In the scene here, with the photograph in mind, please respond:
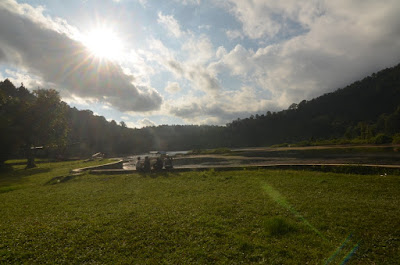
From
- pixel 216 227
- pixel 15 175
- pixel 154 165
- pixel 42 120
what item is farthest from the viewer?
pixel 42 120

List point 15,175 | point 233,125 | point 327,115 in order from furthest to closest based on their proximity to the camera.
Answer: point 233,125 < point 327,115 < point 15,175

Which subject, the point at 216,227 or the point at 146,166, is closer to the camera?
the point at 216,227

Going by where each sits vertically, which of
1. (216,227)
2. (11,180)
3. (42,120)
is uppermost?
(42,120)

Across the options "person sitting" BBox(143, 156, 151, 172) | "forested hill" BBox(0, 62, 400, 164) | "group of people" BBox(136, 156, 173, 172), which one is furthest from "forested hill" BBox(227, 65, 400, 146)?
"person sitting" BBox(143, 156, 151, 172)

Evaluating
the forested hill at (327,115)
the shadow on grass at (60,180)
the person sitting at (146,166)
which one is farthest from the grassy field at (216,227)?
the forested hill at (327,115)

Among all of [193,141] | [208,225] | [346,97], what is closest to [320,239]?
[208,225]

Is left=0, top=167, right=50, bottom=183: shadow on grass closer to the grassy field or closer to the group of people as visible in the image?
the group of people

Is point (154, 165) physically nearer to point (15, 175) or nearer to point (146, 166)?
point (146, 166)

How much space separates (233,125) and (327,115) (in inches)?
2981

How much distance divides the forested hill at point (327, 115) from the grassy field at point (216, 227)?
472 feet

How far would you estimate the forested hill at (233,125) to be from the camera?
130ft

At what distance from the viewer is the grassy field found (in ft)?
18.8

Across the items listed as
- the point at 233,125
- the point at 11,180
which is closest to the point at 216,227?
the point at 11,180

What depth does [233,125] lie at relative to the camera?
628 feet
